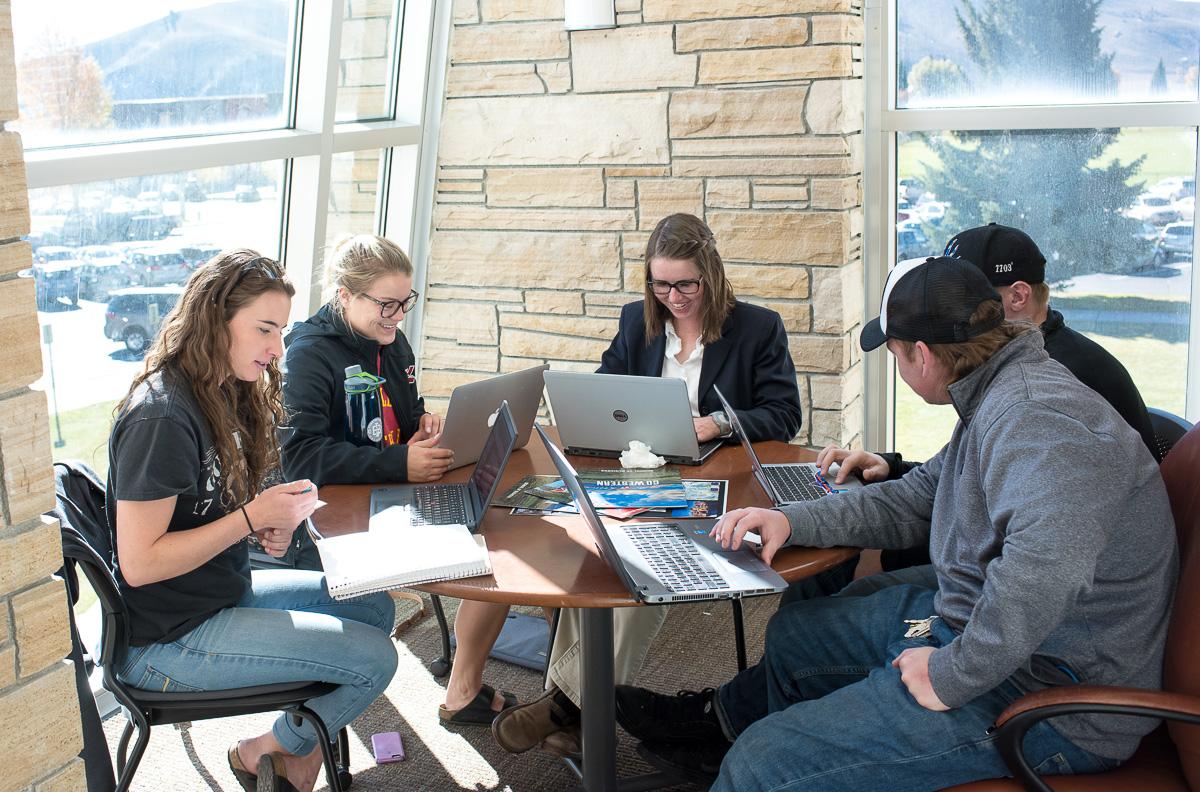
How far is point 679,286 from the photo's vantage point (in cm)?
312

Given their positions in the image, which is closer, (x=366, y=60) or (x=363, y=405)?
(x=363, y=405)

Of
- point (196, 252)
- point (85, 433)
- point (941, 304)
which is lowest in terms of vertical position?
point (85, 433)

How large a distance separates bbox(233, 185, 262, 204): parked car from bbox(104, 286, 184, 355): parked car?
367 mm

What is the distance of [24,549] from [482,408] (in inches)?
46.1

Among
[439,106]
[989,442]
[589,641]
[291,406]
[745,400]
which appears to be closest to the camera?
[989,442]

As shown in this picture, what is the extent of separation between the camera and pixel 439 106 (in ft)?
13.8

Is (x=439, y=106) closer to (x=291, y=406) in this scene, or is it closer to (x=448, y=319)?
(x=448, y=319)

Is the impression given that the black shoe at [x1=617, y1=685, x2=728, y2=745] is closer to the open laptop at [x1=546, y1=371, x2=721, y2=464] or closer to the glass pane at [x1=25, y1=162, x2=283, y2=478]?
the open laptop at [x1=546, y1=371, x2=721, y2=464]

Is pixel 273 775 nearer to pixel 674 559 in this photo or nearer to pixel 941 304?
pixel 674 559

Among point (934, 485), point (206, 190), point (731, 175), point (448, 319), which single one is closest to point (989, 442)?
point (934, 485)

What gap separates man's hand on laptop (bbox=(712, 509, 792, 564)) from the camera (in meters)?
2.19

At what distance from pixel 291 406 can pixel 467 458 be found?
1.44 ft

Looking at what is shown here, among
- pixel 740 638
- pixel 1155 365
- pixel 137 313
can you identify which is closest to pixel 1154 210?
pixel 1155 365

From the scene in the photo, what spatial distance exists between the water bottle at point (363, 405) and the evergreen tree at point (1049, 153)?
2.12m
